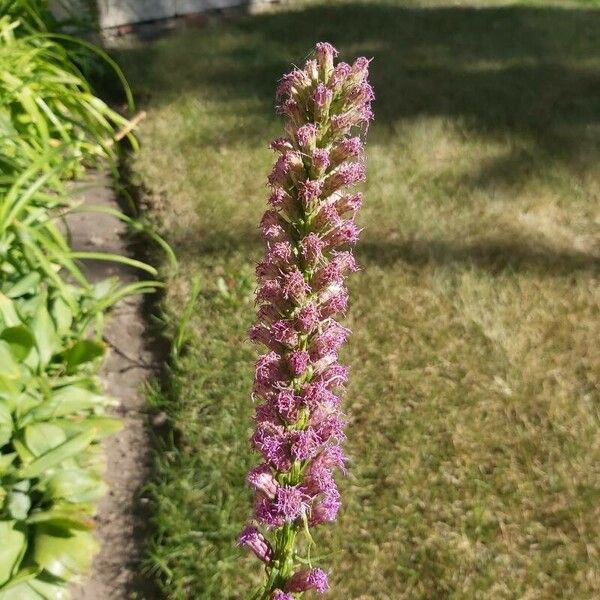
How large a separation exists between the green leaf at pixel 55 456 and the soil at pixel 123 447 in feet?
1.47

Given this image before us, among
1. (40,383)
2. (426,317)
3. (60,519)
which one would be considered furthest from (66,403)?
(426,317)

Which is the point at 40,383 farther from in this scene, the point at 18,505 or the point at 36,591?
the point at 36,591

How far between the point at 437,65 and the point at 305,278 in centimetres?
549

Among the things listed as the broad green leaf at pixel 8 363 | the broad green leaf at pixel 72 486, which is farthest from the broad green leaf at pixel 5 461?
the broad green leaf at pixel 8 363

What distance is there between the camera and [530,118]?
5617mm

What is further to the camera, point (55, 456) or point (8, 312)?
point (8, 312)

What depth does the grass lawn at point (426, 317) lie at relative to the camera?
2.82 metres

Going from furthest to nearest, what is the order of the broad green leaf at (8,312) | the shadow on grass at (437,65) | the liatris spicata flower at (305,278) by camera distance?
the shadow on grass at (437,65)
the broad green leaf at (8,312)
the liatris spicata flower at (305,278)

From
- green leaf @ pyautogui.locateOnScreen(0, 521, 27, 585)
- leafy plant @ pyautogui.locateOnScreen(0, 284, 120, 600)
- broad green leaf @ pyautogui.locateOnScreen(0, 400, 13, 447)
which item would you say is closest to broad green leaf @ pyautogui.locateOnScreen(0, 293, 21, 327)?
leafy plant @ pyautogui.locateOnScreen(0, 284, 120, 600)

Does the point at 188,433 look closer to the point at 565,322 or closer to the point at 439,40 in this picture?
the point at 565,322

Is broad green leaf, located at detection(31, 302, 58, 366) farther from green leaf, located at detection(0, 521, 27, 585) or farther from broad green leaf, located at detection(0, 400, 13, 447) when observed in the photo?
green leaf, located at detection(0, 521, 27, 585)

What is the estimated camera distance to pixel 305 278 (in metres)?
1.44

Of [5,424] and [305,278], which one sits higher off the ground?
[305,278]

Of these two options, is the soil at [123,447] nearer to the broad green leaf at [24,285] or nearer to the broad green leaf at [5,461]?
the broad green leaf at [5,461]
